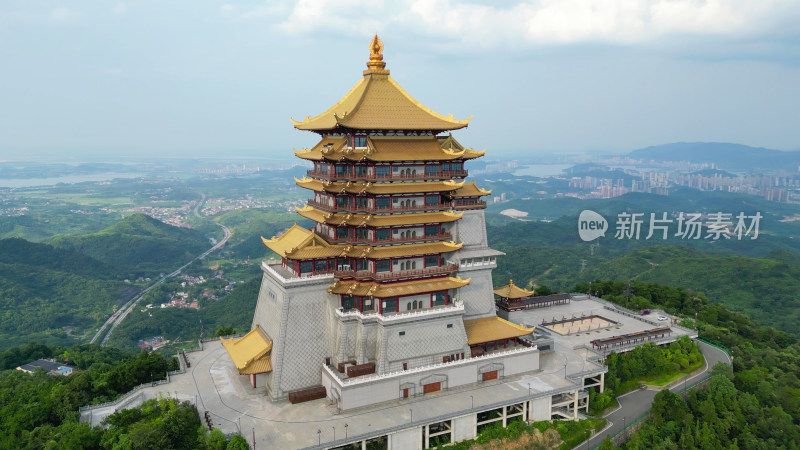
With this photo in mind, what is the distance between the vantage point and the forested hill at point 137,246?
300 feet

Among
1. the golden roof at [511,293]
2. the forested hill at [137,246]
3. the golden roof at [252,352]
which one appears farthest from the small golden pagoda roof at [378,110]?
the forested hill at [137,246]

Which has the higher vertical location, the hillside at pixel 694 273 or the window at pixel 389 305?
the window at pixel 389 305

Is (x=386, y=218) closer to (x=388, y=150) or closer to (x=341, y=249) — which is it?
(x=341, y=249)

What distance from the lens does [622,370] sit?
1178 inches

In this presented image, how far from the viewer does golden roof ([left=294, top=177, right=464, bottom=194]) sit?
84.0ft

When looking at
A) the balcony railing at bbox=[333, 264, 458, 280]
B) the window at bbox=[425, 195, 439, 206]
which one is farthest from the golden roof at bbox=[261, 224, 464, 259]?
the window at bbox=[425, 195, 439, 206]

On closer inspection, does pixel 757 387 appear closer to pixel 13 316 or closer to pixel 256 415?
pixel 256 415

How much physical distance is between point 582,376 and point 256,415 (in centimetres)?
1650

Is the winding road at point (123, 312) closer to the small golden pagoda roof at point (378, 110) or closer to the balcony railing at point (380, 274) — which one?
the balcony railing at point (380, 274)

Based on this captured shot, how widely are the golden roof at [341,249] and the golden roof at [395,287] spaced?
146 centimetres

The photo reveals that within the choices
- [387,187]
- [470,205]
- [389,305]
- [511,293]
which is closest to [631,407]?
[511,293]

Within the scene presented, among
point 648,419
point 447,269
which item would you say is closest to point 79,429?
point 447,269

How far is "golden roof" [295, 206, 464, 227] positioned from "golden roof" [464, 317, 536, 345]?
5999mm

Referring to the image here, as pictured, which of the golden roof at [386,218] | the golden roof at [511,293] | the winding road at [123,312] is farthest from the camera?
the winding road at [123,312]
